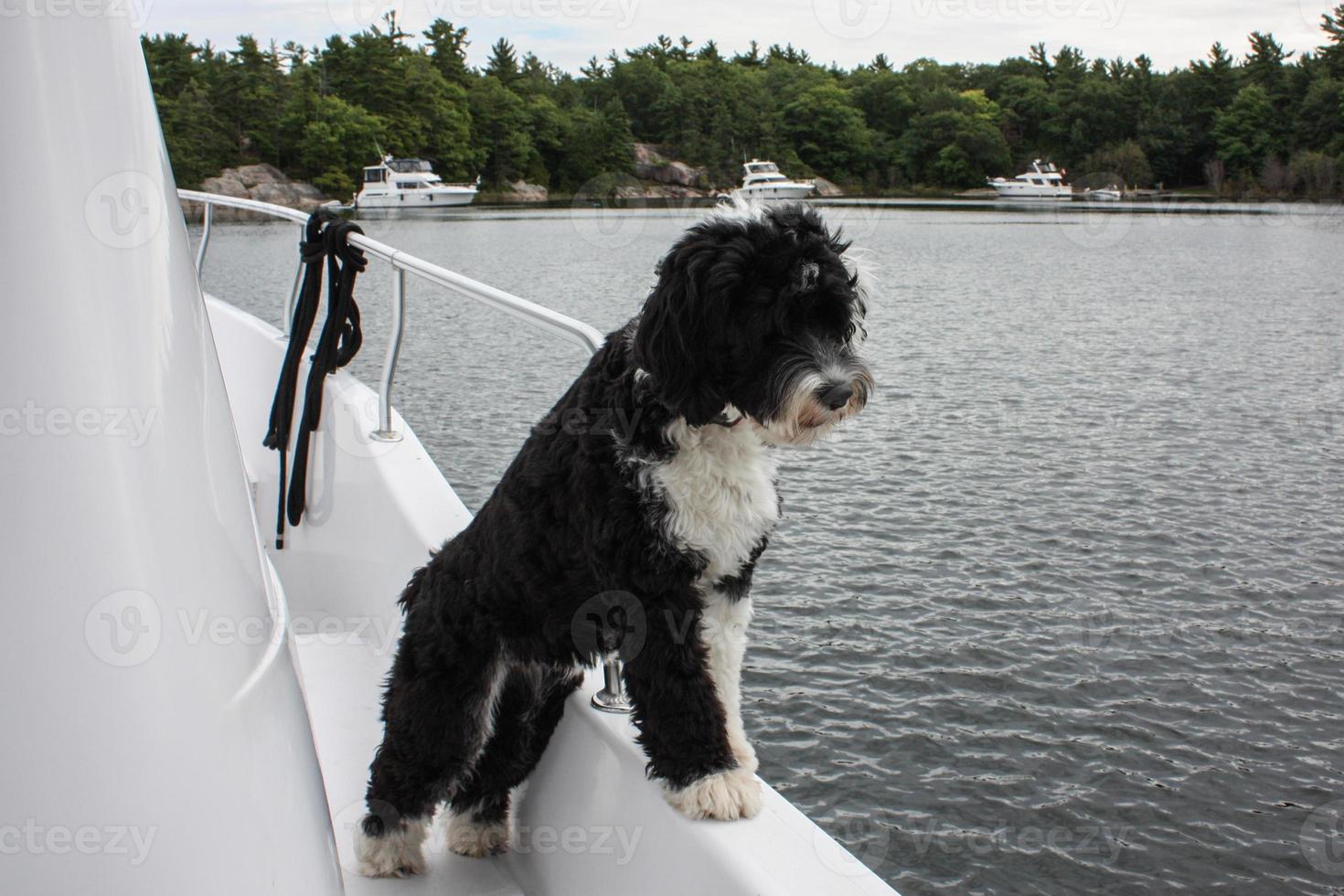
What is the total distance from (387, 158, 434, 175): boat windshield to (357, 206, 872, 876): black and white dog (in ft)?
231

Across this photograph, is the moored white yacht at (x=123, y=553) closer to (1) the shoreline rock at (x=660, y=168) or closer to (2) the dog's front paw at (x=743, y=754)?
(2) the dog's front paw at (x=743, y=754)

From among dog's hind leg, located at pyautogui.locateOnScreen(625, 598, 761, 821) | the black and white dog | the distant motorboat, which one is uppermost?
the distant motorboat

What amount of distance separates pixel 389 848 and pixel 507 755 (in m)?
0.31

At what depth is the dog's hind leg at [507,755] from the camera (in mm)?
2271

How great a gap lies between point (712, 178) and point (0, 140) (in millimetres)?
82881

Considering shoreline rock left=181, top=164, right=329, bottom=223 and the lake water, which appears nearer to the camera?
the lake water

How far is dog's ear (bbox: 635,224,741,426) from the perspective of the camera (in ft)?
6.01

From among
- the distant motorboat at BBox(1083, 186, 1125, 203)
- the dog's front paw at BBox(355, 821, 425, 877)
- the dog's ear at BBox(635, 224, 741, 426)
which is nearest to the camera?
the dog's ear at BBox(635, 224, 741, 426)

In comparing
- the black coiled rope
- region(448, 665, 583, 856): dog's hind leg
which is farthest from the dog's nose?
the black coiled rope

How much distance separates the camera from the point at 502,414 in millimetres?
9656

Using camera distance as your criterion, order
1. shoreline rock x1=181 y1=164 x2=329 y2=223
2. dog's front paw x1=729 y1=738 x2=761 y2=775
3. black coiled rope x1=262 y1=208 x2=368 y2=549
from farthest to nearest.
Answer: shoreline rock x1=181 y1=164 x2=329 y2=223, black coiled rope x1=262 y1=208 x2=368 y2=549, dog's front paw x1=729 y1=738 x2=761 y2=775

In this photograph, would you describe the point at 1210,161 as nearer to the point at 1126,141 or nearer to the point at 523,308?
the point at 1126,141

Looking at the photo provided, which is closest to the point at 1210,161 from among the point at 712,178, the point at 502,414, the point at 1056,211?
the point at 1056,211

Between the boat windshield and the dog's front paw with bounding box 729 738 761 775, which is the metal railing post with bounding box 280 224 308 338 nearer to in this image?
the dog's front paw with bounding box 729 738 761 775
